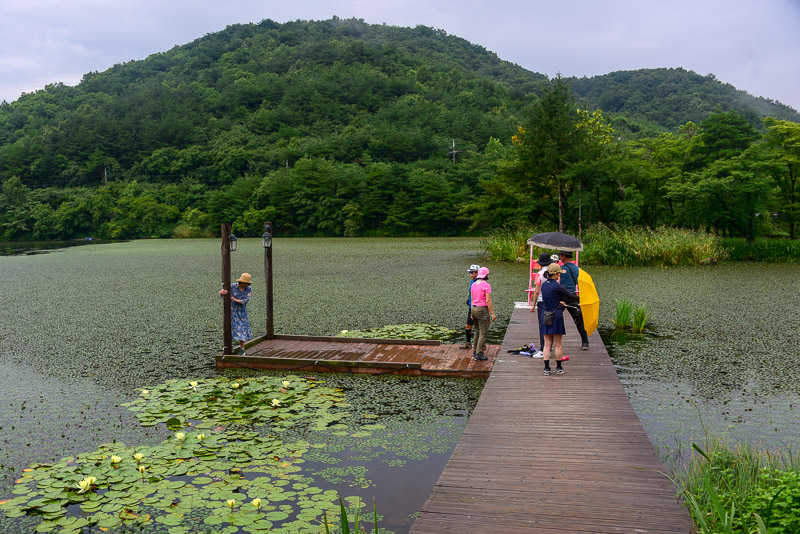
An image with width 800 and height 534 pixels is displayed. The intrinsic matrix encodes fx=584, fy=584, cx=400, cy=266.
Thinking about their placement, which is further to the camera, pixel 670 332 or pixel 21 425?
pixel 670 332

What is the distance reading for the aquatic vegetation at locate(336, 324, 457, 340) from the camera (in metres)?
9.80

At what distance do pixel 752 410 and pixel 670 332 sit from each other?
4.04 metres

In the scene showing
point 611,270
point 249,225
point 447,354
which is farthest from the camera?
point 249,225

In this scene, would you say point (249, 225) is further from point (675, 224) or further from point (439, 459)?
point (439, 459)

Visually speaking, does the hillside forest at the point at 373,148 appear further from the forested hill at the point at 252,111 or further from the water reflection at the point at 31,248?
the water reflection at the point at 31,248

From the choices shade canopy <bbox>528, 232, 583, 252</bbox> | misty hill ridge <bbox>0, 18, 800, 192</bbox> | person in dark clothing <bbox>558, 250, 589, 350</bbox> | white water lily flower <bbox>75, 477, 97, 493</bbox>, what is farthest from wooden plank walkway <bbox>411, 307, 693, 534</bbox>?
misty hill ridge <bbox>0, 18, 800, 192</bbox>

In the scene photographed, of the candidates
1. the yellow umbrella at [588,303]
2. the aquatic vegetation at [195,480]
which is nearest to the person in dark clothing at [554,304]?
the yellow umbrella at [588,303]

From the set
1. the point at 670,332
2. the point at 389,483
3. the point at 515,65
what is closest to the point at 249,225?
the point at 670,332

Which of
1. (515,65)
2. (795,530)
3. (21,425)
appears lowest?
(21,425)

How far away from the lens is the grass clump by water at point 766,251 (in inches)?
902

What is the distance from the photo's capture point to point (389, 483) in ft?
14.8

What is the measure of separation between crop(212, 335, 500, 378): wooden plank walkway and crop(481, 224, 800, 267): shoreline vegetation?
45.6 feet

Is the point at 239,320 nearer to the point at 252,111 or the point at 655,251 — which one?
the point at 655,251

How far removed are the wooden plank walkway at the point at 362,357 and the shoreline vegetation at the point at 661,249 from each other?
1391 centimetres
